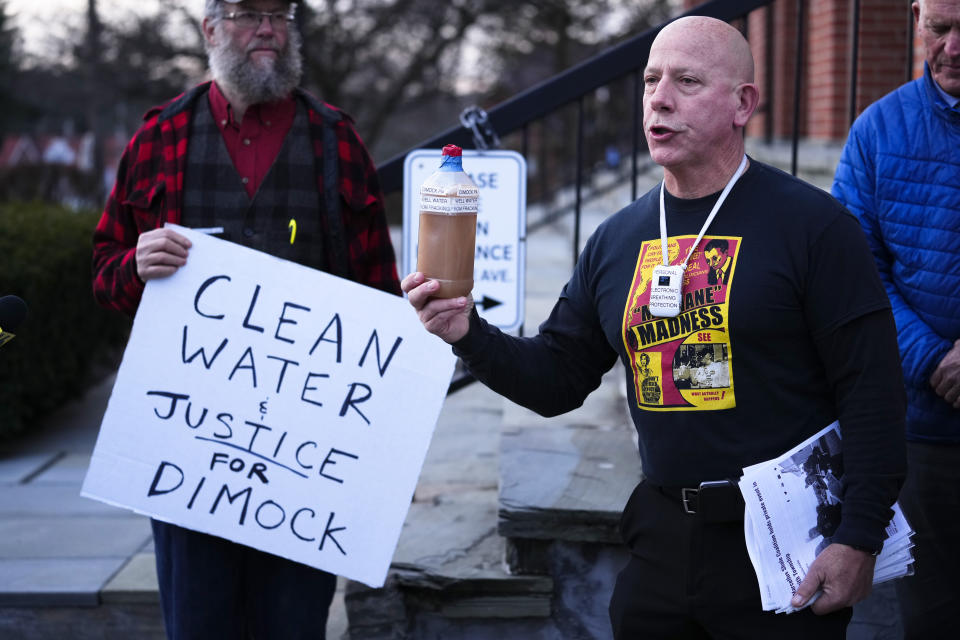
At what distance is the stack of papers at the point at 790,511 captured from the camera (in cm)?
192

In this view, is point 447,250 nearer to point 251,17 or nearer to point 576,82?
point 251,17

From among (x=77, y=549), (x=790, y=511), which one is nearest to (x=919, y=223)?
(x=790, y=511)

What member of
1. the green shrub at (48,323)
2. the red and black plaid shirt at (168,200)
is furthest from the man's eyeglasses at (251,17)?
the green shrub at (48,323)

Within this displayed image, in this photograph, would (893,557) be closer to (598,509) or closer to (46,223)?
(598,509)

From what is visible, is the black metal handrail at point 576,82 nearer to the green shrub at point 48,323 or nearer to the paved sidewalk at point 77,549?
the paved sidewalk at point 77,549

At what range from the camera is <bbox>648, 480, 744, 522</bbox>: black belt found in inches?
77.5

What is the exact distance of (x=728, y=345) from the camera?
196 cm

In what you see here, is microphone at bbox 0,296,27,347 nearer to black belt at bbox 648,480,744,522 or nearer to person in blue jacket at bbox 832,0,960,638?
black belt at bbox 648,480,744,522

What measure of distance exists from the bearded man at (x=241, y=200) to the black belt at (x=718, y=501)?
1.20m

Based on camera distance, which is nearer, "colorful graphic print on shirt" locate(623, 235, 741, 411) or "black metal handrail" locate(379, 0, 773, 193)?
"colorful graphic print on shirt" locate(623, 235, 741, 411)

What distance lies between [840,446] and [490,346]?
29.0 inches

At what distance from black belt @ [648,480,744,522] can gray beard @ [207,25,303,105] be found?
1.57 m

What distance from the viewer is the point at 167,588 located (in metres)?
2.71

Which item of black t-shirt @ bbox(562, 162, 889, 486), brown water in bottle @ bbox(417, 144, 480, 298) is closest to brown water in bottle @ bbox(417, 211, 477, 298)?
brown water in bottle @ bbox(417, 144, 480, 298)
